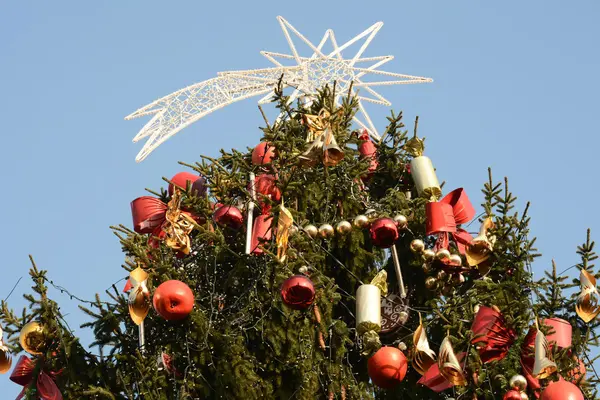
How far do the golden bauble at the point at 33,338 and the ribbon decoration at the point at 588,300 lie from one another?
586 cm

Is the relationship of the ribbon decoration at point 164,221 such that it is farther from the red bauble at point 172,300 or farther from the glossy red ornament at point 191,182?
the red bauble at point 172,300

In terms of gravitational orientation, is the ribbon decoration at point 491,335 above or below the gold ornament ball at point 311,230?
below

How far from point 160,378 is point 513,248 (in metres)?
4.23

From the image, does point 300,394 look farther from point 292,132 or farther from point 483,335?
point 292,132

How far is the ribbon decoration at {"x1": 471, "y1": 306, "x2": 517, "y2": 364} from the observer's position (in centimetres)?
1484

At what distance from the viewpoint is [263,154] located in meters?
16.7

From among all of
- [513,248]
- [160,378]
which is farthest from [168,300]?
[513,248]

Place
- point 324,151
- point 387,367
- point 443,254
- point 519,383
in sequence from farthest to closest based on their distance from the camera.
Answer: point 443,254
point 324,151
point 387,367
point 519,383

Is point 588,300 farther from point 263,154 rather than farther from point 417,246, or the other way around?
point 263,154

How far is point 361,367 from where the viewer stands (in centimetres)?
1639

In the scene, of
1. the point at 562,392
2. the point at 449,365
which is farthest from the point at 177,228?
the point at 562,392

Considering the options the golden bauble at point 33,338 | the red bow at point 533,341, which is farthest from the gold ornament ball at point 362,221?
the golden bauble at point 33,338

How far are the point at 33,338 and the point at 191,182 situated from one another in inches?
131

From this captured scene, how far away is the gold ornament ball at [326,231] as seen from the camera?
15.9 m
